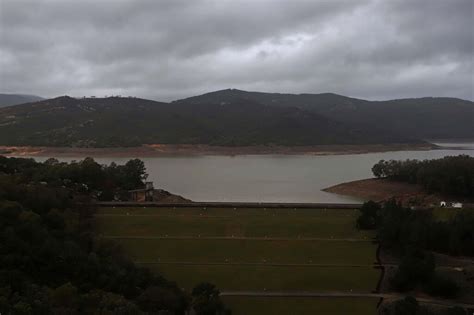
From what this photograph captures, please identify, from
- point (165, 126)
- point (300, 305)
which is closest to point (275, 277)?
point (300, 305)

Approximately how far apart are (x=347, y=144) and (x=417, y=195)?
50.8 meters

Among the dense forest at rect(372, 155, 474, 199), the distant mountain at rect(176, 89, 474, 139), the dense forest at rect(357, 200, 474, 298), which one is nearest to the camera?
the dense forest at rect(357, 200, 474, 298)

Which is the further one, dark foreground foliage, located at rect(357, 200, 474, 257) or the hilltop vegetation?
the hilltop vegetation

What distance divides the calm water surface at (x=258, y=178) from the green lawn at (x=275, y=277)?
17151mm

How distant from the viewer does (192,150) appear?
256ft

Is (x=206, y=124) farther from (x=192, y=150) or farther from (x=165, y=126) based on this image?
(x=192, y=150)

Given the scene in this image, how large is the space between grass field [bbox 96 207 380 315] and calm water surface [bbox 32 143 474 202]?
10.6 meters

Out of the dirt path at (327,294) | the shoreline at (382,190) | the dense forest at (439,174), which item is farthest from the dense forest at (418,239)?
the dense forest at (439,174)

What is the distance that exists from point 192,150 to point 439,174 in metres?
46.0

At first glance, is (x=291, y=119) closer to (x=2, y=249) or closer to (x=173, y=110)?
(x=173, y=110)

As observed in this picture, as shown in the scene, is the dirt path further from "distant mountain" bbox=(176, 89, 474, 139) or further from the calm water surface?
"distant mountain" bbox=(176, 89, 474, 139)

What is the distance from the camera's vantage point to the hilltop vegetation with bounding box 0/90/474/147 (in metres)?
82.3

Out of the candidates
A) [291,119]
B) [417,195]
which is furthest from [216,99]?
[417,195]

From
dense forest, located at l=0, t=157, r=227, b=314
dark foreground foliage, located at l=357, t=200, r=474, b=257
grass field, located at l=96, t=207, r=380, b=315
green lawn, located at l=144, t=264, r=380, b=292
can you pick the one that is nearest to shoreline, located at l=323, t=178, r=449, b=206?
grass field, located at l=96, t=207, r=380, b=315
